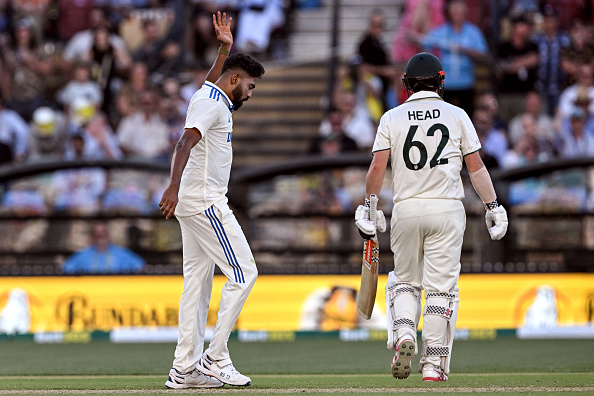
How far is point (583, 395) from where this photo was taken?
6.76 m

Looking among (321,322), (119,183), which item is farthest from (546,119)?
(119,183)

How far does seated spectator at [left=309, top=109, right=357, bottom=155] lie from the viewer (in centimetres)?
1639

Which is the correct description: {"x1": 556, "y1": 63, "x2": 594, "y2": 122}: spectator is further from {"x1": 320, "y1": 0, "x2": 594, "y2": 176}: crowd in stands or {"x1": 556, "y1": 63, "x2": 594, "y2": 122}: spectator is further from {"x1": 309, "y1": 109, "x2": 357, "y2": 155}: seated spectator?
{"x1": 309, "y1": 109, "x2": 357, "y2": 155}: seated spectator

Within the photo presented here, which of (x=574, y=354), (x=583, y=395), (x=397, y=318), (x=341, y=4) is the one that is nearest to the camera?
(x=583, y=395)

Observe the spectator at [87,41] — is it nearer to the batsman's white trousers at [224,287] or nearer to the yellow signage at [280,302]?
the yellow signage at [280,302]

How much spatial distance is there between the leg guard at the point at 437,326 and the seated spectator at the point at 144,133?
35.0 ft

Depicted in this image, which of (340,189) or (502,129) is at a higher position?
(502,129)

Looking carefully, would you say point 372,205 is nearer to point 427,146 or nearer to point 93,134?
point 427,146

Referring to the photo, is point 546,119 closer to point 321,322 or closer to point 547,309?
point 547,309

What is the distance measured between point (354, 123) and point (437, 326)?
397 inches

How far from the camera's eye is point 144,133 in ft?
58.7

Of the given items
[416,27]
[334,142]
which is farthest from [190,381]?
[416,27]

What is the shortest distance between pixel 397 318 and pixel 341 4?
1393cm

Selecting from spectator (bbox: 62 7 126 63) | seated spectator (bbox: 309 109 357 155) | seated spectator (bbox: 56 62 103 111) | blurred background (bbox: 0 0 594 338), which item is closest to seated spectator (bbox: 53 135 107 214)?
blurred background (bbox: 0 0 594 338)
